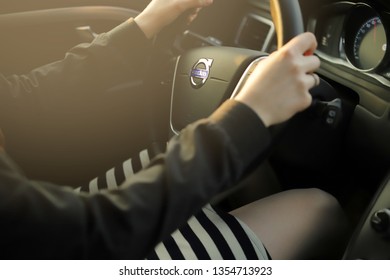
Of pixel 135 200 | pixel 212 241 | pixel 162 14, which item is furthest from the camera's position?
pixel 162 14

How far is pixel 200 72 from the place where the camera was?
0.85 meters

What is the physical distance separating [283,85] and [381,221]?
293mm

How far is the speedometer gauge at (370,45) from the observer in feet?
2.71

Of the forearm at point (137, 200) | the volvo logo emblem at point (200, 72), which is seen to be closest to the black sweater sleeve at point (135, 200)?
the forearm at point (137, 200)

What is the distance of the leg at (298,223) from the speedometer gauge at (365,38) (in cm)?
25

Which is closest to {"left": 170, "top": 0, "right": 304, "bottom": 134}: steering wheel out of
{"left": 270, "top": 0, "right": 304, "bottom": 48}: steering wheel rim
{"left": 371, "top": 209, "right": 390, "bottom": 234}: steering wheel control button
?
{"left": 270, "top": 0, "right": 304, "bottom": 48}: steering wheel rim

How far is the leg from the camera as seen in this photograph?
696mm

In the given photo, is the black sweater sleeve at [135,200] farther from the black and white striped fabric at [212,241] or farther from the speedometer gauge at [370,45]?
the speedometer gauge at [370,45]

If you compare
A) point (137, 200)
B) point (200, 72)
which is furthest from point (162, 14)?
point (137, 200)

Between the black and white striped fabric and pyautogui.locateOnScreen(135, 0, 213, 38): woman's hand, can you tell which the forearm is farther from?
pyautogui.locateOnScreen(135, 0, 213, 38): woman's hand

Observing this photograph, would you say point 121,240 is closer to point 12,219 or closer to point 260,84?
point 12,219

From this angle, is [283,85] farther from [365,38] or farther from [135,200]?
[365,38]

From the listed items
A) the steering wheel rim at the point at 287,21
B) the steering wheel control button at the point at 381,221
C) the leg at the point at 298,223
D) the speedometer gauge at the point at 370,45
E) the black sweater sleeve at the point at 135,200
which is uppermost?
the steering wheel rim at the point at 287,21
